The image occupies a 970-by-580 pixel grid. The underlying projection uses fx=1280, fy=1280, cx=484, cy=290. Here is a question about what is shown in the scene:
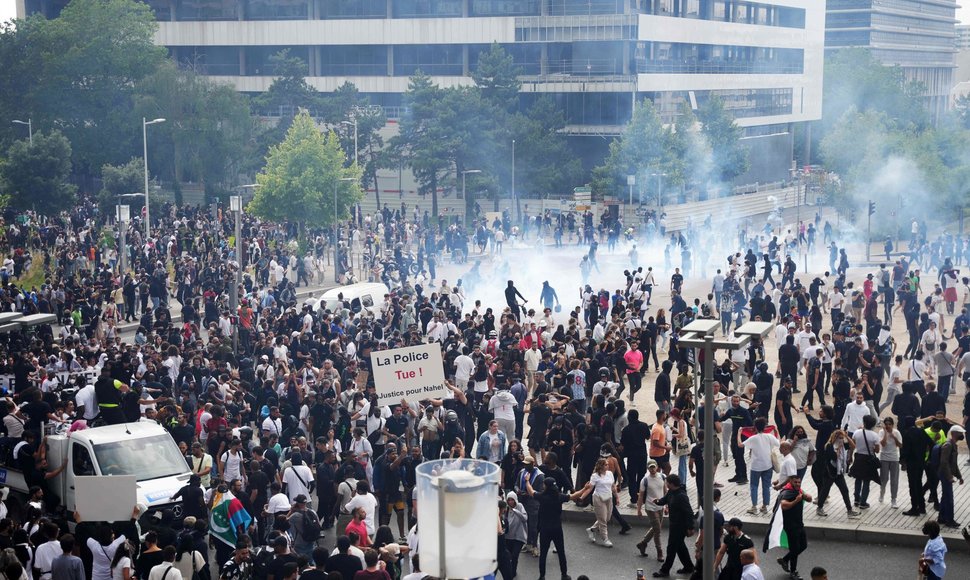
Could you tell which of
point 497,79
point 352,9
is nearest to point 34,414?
point 497,79

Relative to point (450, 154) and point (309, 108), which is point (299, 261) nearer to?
point (450, 154)

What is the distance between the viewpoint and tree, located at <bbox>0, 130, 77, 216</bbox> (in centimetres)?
5472

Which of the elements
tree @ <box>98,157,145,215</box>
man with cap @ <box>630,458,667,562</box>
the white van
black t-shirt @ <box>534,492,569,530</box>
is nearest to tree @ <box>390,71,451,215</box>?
tree @ <box>98,157,145,215</box>

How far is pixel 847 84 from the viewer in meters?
96.2

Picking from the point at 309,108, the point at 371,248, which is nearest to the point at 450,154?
the point at 309,108

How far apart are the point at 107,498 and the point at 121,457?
2.43 metres

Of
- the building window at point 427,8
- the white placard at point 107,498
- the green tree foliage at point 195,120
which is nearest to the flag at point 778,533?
the white placard at point 107,498

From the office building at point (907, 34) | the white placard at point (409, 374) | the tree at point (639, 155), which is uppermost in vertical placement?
the office building at point (907, 34)

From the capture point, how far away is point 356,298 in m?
31.1

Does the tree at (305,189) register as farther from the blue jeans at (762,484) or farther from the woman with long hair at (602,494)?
the woman with long hair at (602,494)

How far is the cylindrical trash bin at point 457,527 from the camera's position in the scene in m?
7.50

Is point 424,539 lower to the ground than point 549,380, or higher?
higher

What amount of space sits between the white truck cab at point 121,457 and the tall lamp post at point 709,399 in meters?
6.99

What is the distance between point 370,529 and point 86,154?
6350 cm
